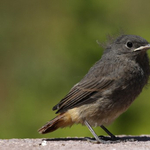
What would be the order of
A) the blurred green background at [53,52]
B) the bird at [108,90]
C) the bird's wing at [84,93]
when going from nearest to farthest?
the bird at [108,90]
the bird's wing at [84,93]
the blurred green background at [53,52]

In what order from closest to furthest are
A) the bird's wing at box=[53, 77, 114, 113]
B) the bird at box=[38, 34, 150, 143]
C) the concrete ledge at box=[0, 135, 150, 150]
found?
the concrete ledge at box=[0, 135, 150, 150], the bird at box=[38, 34, 150, 143], the bird's wing at box=[53, 77, 114, 113]

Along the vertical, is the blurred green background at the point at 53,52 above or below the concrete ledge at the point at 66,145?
above

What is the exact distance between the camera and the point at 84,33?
36.3 feet

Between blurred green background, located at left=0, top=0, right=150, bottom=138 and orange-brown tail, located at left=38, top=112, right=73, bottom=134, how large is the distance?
2.57 feet

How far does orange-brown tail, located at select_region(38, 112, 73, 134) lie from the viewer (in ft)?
30.5

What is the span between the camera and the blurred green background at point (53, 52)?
408 inches

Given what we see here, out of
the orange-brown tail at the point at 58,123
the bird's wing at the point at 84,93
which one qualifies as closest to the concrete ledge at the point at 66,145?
the orange-brown tail at the point at 58,123

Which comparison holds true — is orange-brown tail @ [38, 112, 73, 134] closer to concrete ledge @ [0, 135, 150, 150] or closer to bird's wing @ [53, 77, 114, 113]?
bird's wing @ [53, 77, 114, 113]

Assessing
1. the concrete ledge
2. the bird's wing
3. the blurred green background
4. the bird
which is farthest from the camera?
the blurred green background

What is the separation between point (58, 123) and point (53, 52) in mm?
2575

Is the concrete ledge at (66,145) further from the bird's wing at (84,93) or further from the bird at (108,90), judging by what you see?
the bird's wing at (84,93)

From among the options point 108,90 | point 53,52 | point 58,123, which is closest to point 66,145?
point 58,123

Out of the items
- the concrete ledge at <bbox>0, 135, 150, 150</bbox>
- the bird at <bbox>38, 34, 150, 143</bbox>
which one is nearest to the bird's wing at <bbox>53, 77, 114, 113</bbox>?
the bird at <bbox>38, 34, 150, 143</bbox>

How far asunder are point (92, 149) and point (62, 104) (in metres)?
1.13
